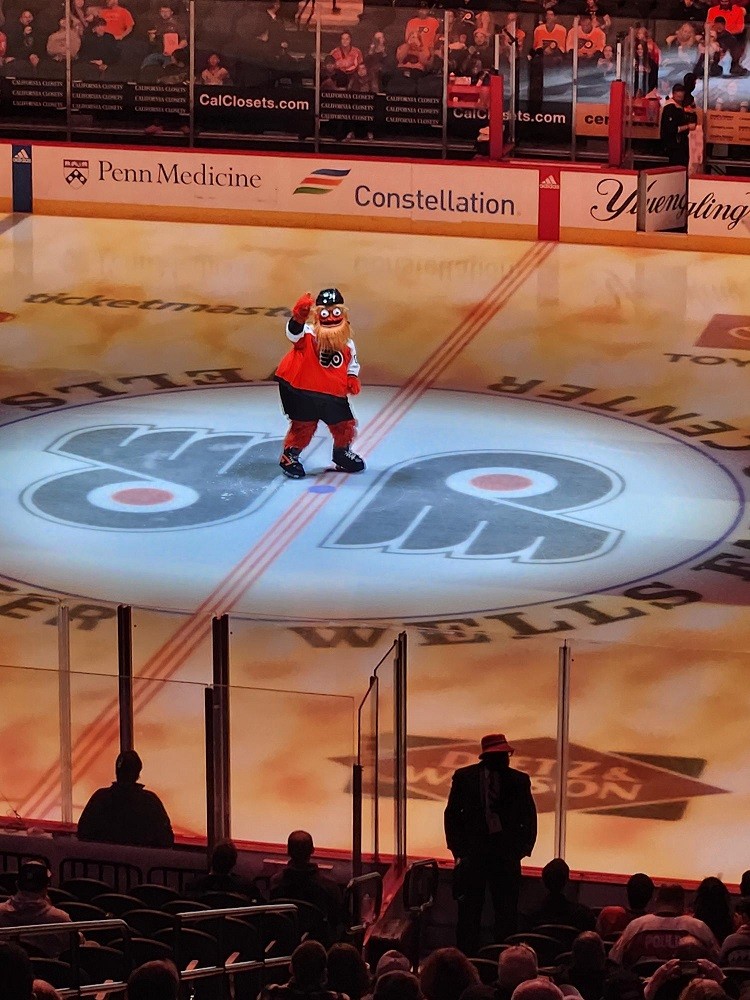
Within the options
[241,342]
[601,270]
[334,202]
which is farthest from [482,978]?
[334,202]

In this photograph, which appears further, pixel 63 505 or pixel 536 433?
pixel 536 433

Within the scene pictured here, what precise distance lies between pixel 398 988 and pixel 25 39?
21375 millimetres

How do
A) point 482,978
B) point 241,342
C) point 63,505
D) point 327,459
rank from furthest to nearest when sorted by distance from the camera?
point 241,342, point 327,459, point 63,505, point 482,978

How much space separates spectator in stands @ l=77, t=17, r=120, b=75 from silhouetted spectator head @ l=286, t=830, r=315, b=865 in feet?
61.3

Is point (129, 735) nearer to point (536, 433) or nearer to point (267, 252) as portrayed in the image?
point (536, 433)

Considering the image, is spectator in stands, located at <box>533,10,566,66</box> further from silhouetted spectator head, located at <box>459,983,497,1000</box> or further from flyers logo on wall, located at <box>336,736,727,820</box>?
silhouetted spectator head, located at <box>459,983,497,1000</box>

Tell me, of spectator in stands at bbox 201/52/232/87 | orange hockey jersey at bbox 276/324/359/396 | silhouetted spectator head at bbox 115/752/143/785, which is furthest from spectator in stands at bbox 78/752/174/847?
spectator in stands at bbox 201/52/232/87

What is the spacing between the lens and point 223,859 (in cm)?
760

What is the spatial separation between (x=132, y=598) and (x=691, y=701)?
4804 millimetres

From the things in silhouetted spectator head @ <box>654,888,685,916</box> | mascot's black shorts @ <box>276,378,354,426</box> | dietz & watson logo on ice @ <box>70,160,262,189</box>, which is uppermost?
dietz & watson logo on ice @ <box>70,160,262,189</box>

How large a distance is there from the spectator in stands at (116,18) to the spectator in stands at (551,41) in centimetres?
510

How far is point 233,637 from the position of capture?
9164 millimetres

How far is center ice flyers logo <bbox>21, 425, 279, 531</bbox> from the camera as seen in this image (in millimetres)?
13977

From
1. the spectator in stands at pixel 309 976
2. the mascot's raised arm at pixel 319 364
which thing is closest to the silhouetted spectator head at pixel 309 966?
the spectator in stands at pixel 309 976
